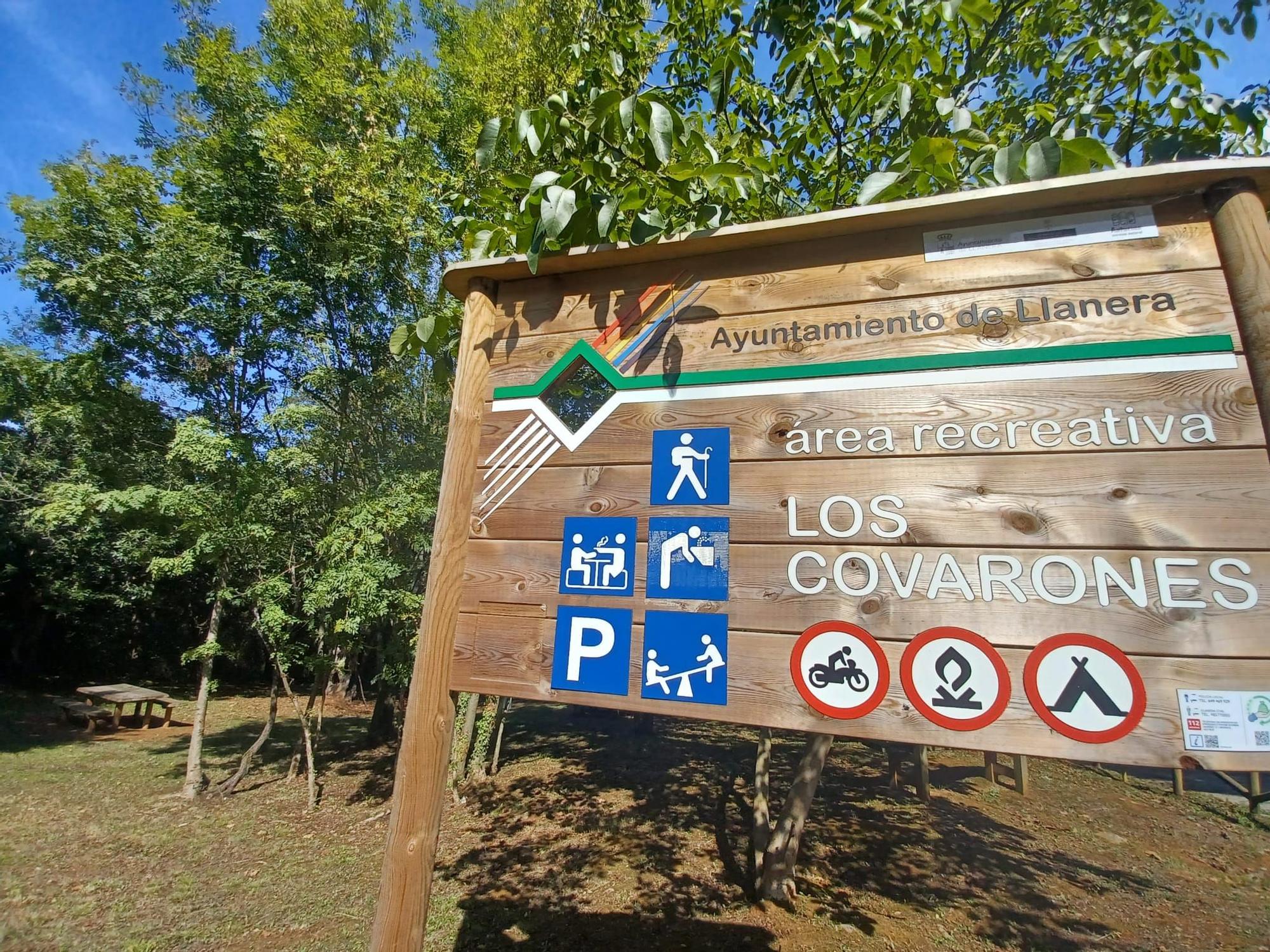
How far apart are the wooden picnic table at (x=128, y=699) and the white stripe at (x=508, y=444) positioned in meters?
13.7

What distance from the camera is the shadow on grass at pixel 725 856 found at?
4.57 meters

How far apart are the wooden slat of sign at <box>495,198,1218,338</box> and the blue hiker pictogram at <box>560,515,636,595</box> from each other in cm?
65

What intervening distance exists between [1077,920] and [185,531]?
30.6ft

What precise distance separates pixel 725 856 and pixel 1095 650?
538 centimetres

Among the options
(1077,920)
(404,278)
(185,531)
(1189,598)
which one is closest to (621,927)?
(1077,920)

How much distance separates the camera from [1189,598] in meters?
1.26

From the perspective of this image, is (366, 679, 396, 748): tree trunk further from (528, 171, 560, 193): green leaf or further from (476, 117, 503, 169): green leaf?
(528, 171, 560, 193): green leaf

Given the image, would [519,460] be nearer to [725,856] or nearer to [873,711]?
[873,711]

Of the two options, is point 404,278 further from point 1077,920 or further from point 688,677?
point 1077,920

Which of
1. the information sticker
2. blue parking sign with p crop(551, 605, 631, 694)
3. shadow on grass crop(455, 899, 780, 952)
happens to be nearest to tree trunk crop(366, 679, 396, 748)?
shadow on grass crop(455, 899, 780, 952)

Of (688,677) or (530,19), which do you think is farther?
(530,19)

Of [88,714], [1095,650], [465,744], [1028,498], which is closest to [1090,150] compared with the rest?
[1028,498]

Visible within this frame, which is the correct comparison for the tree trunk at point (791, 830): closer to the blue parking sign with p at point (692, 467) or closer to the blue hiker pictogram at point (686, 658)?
the blue hiker pictogram at point (686, 658)

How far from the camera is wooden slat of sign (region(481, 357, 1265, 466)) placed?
1.35 metres
